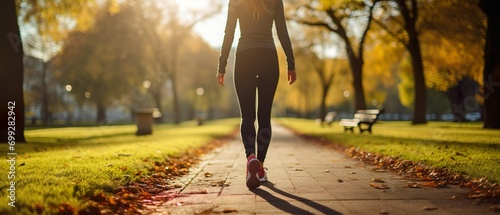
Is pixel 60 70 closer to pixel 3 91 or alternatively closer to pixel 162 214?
pixel 3 91

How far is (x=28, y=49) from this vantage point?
2867cm

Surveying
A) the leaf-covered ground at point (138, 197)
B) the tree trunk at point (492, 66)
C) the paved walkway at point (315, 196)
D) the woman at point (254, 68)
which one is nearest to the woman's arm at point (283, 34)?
the woman at point (254, 68)

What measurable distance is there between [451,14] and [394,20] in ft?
9.55

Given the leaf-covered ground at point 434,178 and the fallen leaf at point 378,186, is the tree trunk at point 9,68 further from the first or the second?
the fallen leaf at point 378,186

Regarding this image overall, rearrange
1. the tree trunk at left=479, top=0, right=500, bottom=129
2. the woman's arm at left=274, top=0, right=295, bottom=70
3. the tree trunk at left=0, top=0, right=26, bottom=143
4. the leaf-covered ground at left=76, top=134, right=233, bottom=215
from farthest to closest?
the tree trunk at left=479, top=0, right=500, bottom=129
the tree trunk at left=0, top=0, right=26, bottom=143
the woman's arm at left=274, top=0, right=295, bottom=70
the leaf-covered ground at left=76, top=134, right=233, bottom=215

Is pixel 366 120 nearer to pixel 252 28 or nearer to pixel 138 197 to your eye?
pixel 252 28

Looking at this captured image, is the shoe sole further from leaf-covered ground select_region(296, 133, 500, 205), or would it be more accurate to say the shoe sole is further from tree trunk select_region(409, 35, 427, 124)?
tree trunk select_region(409, 35, 427, 124)

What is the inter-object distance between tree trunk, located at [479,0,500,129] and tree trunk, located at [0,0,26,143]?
14.1 metres

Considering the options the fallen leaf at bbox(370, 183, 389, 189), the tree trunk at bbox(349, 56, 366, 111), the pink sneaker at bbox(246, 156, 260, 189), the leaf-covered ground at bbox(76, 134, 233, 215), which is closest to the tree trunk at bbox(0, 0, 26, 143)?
the leaf-covered ground at bbox(76, 134, 233, 215)

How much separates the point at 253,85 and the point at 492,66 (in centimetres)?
1306

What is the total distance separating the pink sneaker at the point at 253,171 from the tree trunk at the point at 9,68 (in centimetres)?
937

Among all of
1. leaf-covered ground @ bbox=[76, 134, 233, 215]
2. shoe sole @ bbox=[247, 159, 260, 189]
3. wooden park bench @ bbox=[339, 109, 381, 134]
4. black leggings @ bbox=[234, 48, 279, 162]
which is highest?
black leggings @ bbox=[234, 48, 279, 162]

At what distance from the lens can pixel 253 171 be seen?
5102 mm

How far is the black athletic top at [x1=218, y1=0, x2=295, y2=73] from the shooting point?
205 inches
